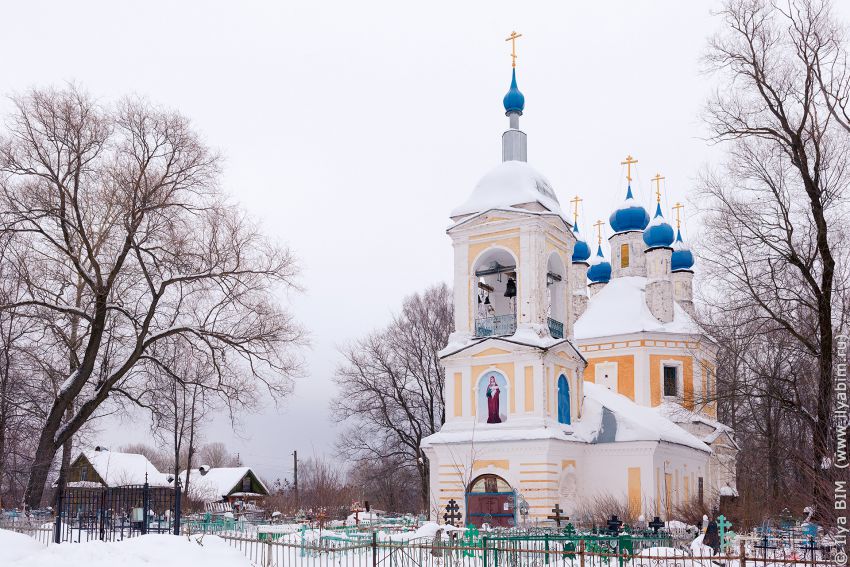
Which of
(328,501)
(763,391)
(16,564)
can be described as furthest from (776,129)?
(328,501)

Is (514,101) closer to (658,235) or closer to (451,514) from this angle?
(658,235)

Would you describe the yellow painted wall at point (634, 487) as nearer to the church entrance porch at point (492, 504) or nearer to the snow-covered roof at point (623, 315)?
the church entrance porch at point (492, 504)

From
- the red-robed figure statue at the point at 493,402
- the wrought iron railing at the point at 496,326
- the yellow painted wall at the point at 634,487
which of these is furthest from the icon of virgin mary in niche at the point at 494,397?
the yellow painted wall at the point at 634,487

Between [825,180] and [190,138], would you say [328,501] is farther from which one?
[825,180]

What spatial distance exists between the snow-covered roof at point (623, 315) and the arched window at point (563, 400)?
775cm

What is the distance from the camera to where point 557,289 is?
2953 cm

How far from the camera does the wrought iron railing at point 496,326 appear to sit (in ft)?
91.1

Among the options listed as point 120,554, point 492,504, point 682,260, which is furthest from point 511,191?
point 120,554

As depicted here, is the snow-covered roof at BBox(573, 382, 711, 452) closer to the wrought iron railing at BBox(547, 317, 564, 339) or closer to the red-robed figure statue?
the red-robed figure statue

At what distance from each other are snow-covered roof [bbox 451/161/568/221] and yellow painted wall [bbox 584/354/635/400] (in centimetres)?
899

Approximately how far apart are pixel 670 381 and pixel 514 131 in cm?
1227

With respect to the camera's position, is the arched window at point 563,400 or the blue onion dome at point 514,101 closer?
the arched window at point 563,400

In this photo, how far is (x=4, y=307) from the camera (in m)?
21.7

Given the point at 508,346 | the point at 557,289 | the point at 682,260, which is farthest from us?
the point at 682,260
